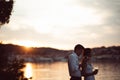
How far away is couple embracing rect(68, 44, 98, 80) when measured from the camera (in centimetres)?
933

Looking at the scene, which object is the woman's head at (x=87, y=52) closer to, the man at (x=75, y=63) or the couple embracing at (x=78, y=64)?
the couple embracing at (x=78, y=64)

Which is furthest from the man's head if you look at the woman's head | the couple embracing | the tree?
the tree

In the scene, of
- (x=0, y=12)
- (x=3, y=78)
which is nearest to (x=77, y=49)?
(x=3, y=78)

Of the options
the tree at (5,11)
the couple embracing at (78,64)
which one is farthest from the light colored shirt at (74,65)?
the tree at (5,11)

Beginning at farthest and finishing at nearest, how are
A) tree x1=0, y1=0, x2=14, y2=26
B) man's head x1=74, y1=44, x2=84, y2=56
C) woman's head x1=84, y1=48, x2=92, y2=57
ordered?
1. tree x1=0, y1=0, x2=14, y2=26
2. woman's head x1=84, y1=48, x2=92, y2=57
3. man's head x1=74, y1=44, x2=84, y2=56

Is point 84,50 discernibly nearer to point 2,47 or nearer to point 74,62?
point 74,62

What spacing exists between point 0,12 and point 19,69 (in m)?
2.45

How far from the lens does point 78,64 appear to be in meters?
9.44

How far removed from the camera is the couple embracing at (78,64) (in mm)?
9328

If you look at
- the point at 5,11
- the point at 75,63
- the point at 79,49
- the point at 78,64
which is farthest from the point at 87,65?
the point at 5,11

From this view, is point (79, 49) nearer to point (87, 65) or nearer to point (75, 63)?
point (75, 63)

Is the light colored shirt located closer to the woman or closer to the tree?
the woman

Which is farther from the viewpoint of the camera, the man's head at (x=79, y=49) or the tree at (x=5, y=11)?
the tree at (x=5, y=11)

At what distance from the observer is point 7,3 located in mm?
14992
